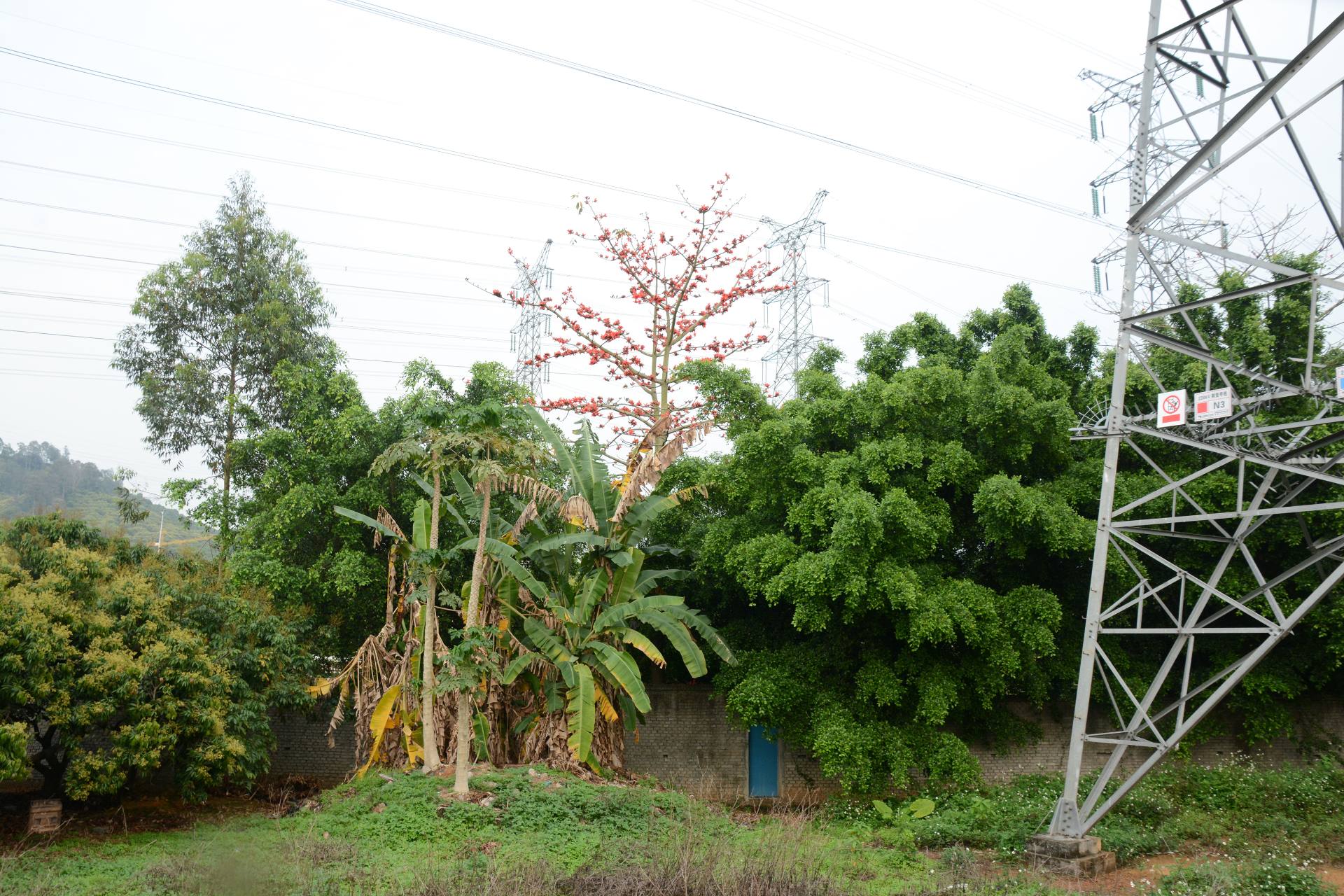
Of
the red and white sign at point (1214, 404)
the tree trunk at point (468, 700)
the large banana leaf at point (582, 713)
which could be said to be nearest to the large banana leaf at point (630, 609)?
Result: the large banana leaf at point (582, 713)

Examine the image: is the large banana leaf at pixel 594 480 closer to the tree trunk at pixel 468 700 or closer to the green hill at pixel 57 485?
the tree trunk at pixel 468 700

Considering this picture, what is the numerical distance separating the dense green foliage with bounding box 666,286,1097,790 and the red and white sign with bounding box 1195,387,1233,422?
9.12 ft

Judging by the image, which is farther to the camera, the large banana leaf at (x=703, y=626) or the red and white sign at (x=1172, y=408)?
the large banana leaf at (x=703, y=626)

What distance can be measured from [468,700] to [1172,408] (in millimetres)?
7878

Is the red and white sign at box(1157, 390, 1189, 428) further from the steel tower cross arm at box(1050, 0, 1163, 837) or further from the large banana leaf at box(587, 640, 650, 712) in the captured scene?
the large banana leaf at box(587, 640, 650, 712)

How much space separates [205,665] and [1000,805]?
9.37 m

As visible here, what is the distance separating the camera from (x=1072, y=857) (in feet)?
29.4

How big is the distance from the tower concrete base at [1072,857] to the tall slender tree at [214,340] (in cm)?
1332

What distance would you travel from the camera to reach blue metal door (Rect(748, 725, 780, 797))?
14695 mm

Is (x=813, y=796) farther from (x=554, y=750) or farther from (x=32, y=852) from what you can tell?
(x=32, y=852)

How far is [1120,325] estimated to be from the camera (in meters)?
9.25

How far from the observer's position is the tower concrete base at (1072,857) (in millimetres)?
8875

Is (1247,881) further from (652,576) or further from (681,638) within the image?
(652,576)

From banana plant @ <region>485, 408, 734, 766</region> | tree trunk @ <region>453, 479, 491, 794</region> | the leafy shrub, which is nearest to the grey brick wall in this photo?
banana plant @ <region>485, 408, 734, 766</region>
